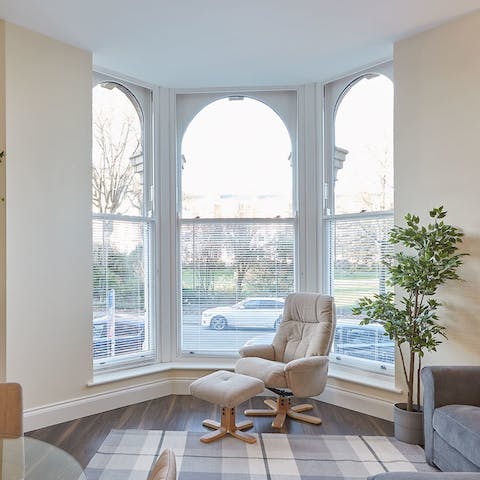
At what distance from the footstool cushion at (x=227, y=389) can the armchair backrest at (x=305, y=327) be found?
602 mm

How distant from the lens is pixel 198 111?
4.66m

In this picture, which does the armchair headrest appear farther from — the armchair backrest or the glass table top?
the glass table top

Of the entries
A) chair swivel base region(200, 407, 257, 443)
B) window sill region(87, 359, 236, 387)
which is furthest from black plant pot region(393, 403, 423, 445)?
window sill region(87, 359, 236, 387)

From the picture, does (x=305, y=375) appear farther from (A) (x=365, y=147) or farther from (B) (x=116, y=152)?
(B) (x=116, y=152)

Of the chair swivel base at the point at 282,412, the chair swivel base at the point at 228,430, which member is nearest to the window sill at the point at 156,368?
the chair swivel base at the point at 282,412

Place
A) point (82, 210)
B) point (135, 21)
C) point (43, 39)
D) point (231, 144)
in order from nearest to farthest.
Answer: point (135, 21) < point (43, 39) < point (82, 210) < point (231, 144)

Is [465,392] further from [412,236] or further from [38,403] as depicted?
[38,403]

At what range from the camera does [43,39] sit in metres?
3.58

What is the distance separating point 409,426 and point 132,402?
2.37 meters

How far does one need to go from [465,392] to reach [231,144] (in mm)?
3078

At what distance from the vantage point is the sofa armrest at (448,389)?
2.74 meters

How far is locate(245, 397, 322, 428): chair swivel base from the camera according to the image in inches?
141

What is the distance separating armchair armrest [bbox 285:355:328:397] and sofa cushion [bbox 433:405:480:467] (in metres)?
0.96

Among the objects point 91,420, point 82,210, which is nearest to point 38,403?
point 91,420
